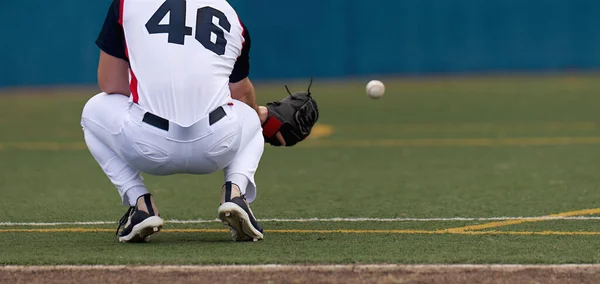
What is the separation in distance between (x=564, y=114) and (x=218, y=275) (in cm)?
1096

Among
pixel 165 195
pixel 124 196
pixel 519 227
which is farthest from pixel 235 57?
pixel 165 195

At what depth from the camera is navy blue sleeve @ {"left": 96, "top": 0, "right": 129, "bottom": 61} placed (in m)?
5.44

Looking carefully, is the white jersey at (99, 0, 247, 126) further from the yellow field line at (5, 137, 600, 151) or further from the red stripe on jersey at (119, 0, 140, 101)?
the yellow field line at (5, 137, 600, 151)

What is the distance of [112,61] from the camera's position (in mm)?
5566

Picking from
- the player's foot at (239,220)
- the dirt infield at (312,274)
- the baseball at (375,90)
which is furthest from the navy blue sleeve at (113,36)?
the baseball at (375,90)

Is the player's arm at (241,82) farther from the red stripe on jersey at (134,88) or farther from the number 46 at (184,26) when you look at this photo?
the red stripe on jersey at (134,88)

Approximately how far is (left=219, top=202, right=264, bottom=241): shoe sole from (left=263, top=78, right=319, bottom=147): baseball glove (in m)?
0.87

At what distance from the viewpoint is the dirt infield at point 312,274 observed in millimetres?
4492

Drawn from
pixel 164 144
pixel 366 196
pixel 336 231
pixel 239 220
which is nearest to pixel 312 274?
pixel 239 220

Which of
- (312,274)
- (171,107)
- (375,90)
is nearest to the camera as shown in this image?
→ (312,274)

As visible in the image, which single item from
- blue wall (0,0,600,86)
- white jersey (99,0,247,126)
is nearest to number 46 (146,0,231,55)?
white jersey (99,0,247,126)

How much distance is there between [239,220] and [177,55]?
884mm

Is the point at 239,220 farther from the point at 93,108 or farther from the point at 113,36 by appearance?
the point at 113,36

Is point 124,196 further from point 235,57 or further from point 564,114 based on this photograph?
point 564,114
